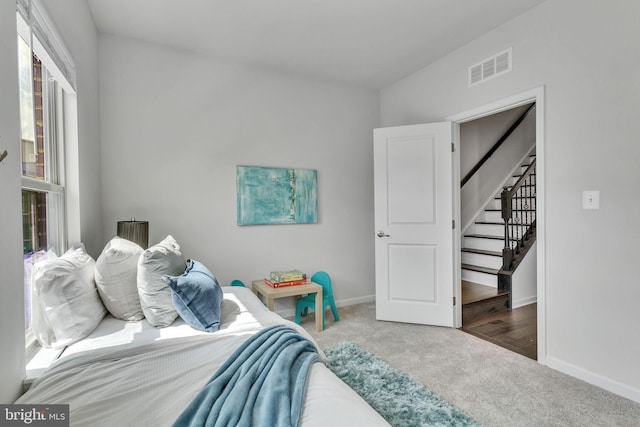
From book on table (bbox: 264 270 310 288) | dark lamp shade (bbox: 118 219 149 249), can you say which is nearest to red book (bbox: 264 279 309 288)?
book on table (bbox: 264 270 310 288)

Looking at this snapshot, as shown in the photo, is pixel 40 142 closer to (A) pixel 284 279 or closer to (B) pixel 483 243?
(A) pixel 284 279

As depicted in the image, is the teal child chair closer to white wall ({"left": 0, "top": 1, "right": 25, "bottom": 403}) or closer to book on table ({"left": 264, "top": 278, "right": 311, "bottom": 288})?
book on table ({"left": 264, "top": 278, "right": 311, "bottom": 288})

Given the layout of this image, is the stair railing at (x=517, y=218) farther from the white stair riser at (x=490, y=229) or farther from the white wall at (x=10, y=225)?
the white wall at (x=10, y=225)

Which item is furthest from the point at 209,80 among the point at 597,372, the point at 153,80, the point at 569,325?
the point at 597,372

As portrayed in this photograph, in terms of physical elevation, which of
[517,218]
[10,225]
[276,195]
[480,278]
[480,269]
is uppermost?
[276,195]

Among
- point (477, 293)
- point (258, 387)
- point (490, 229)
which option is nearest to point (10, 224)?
point (258, 387)

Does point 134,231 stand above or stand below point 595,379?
above

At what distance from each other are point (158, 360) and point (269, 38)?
2.64m

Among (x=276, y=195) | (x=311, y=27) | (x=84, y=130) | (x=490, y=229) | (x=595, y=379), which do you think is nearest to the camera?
(x=595, y=379)

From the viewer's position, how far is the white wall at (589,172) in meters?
1.96

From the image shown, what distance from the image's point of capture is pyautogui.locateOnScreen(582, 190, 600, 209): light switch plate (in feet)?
6.88

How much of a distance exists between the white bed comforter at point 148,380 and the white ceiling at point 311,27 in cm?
226

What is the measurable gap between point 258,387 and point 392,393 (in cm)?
122

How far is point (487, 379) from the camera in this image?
7.18ft
